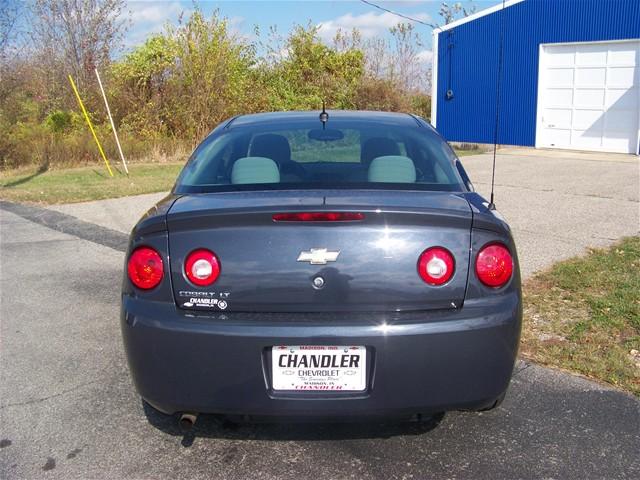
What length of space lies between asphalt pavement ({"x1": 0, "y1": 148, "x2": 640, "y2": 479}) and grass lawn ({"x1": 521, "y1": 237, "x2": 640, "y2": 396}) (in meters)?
0.21

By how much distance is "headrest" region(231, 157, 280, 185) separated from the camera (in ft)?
11.3

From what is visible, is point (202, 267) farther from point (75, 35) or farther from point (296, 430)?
point (75, 35)

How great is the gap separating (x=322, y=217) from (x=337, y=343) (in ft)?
1.65

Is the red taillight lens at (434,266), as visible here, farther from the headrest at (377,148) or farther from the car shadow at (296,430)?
the headrest at (377,148)

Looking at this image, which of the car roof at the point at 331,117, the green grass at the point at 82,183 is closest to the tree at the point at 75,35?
the green grass at the point at 82,183

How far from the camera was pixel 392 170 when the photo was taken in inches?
136

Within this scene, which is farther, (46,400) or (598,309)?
(598,309)

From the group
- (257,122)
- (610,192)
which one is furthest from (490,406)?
(610,192)

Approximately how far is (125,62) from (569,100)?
A: 12.6 m

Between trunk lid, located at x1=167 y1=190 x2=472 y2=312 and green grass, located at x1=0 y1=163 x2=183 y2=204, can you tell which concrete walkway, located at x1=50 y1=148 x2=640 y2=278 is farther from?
trunk lid, located at x1=167 y1=190 x2=472 y2=312

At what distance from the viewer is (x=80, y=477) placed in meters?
2.88

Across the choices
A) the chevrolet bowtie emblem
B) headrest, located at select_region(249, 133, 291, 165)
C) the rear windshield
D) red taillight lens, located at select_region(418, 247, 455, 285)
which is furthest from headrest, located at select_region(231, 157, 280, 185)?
red taillight lens, located at select_region(418, 247, 455, 285)

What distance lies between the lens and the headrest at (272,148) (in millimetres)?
3795

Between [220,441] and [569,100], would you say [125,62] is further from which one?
[220,441]
